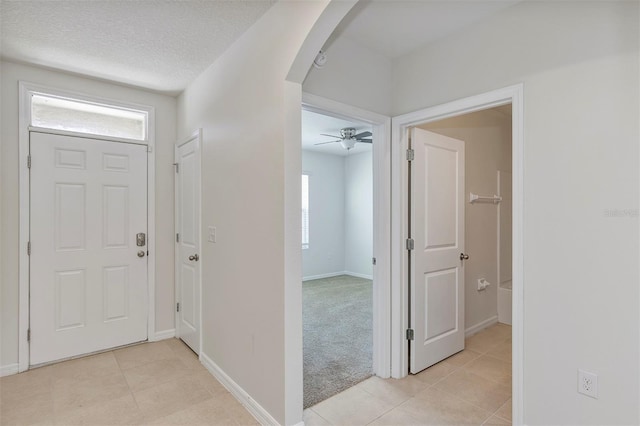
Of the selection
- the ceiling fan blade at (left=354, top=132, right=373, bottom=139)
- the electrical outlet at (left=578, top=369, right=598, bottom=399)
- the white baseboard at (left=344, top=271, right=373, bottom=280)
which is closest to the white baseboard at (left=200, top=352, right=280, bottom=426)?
the electrical outlet at (left=578, top=369, right=598, bottom=399)

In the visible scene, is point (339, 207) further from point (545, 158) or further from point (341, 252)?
point (545, 158)

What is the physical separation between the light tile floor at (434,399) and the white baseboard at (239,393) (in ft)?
0.85

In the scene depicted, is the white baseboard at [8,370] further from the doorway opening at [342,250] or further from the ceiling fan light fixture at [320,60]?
the ceiling fan light fixture at [320,60]

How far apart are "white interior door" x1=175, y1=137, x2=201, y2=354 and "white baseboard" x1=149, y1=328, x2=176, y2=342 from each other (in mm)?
Answer: 70

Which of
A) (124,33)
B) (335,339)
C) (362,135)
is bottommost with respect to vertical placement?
(335,339)

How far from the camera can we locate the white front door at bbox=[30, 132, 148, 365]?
2875mm

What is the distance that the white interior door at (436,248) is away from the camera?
2672mm

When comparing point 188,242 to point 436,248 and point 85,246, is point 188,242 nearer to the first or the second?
point 85,246

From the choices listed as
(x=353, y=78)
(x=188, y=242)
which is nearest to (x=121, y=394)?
(x=188, y=242)

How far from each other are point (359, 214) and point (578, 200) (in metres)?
5.25

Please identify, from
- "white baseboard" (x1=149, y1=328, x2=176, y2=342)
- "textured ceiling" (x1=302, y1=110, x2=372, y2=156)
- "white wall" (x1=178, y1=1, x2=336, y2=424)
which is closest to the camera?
"white wall" (x1=178, y1=1, x2=336, y2=424)

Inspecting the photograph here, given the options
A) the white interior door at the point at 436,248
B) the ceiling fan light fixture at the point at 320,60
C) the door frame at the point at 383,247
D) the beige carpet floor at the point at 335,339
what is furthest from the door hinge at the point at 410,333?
the ceiling fan light fixture at the point at 320,60

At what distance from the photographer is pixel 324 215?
22.7 ft

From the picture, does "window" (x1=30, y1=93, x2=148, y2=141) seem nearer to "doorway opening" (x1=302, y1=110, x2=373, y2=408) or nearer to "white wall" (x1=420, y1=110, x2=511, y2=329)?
"doorway opening" (x1=302, y1=110, x2=373, y2=408)
